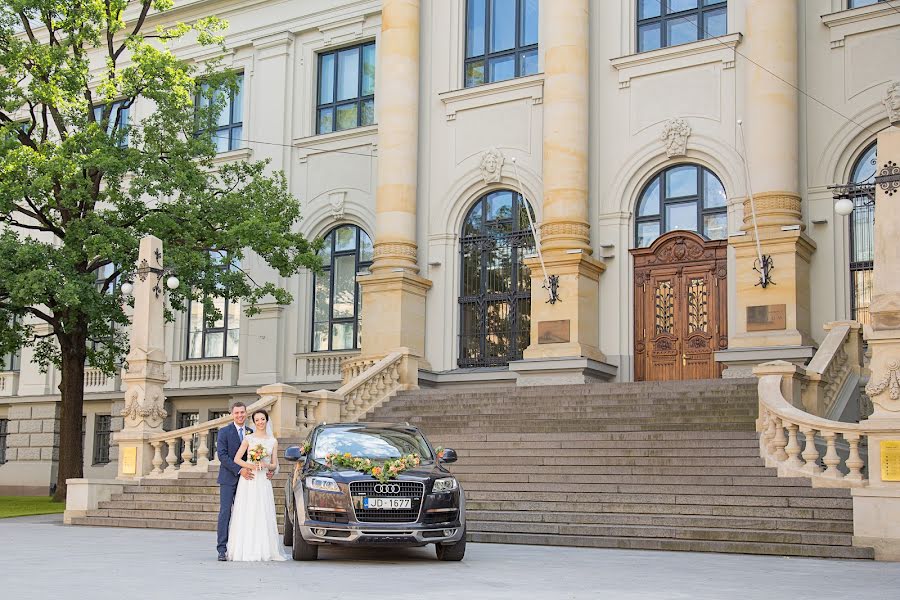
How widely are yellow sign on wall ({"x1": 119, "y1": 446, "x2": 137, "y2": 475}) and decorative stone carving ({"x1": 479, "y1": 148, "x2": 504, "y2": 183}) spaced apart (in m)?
11.8

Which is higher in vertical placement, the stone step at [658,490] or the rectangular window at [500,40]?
the rectangular window at [500,40]

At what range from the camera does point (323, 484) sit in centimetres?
1284

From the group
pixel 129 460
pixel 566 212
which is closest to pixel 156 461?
pixel 129 460

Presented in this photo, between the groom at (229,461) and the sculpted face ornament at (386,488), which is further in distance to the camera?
the groom at (229,461)

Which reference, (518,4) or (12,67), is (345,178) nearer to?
(518,4)

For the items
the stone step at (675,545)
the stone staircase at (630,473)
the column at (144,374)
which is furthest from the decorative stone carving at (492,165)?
the stone step at (675,545)

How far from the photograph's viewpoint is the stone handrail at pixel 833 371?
66.4 ft

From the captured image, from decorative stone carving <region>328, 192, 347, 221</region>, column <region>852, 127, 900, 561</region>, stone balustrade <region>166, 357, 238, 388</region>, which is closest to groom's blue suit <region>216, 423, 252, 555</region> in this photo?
column <region>852, 127, 900, 561</region>

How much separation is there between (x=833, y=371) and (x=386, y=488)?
1161 centimetres

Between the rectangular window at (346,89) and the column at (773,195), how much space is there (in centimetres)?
1132

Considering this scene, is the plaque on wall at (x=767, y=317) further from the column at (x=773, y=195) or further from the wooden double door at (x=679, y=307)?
the wooden double door at (x=679, y=307)

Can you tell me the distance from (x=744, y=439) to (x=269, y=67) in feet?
68.6

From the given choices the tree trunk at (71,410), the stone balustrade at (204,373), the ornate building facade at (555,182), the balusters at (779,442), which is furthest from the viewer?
the stone balustrade at (204,373)

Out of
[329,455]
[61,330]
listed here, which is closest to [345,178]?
[61,330]
